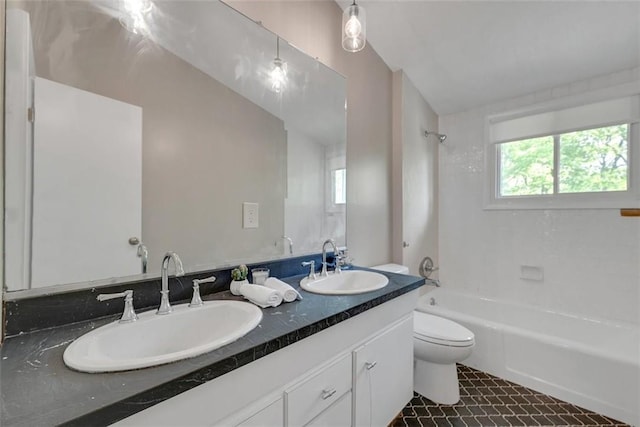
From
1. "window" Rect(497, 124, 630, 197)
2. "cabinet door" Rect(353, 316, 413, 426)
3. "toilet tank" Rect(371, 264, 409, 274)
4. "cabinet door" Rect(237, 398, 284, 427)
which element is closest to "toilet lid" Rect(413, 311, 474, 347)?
"cabinet door" Rect(353, 316, 413, 426)

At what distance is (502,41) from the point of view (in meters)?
2.06

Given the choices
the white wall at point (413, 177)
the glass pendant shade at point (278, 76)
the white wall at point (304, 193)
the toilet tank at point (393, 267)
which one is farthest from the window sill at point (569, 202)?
the glass pendant shade at point (278, 76)

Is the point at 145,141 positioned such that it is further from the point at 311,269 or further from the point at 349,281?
the point at 349,281

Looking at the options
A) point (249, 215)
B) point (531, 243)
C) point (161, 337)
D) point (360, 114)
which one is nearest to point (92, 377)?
point (161, 337)

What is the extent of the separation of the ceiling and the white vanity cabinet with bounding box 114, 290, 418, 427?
1912 millimetres

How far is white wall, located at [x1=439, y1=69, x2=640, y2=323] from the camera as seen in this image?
209 cm

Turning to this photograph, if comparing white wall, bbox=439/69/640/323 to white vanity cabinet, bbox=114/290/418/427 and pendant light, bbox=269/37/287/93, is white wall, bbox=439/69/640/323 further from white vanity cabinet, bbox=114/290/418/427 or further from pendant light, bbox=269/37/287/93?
pendant light, bbox=269/37/287/93

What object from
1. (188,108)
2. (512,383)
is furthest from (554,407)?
(188,108)

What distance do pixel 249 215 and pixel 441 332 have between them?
1400mm

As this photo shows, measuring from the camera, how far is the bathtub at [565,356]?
162 cm

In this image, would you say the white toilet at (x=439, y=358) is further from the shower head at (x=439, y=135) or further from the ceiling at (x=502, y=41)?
the ceiling at (x=502, y=41)

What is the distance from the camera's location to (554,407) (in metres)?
1.73

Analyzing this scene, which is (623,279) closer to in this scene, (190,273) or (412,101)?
(412,101)

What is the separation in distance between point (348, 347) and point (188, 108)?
125cm
